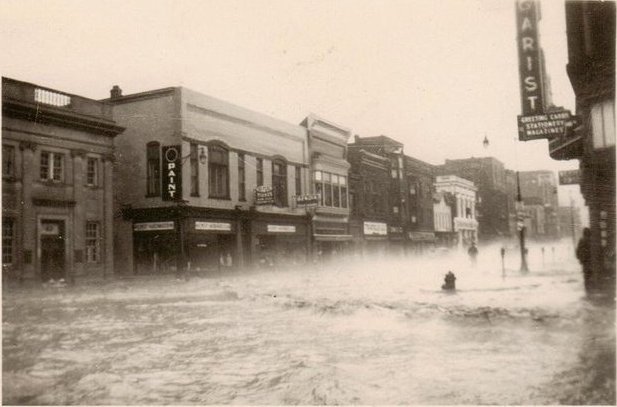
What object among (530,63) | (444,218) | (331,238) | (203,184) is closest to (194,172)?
(203,184)

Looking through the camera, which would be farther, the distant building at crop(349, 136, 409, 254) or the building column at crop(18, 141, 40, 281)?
the distant building at crop(349, 136, 409, 254)

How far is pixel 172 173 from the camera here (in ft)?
78.4

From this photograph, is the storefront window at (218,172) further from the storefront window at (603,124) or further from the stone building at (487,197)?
the stone building at (487,197)

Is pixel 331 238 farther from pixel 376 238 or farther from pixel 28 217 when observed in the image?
pixel 28 217

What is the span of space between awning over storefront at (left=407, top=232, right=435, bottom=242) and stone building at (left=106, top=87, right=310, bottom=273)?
19741 millimetres

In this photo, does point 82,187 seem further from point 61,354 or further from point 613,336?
point 613,336

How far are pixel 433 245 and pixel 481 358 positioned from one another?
1774 inches

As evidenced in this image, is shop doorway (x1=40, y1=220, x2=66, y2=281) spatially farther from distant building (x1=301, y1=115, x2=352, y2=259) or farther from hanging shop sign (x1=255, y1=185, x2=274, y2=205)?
distant building (x1=301, y1=115, x2=352, y2=259)

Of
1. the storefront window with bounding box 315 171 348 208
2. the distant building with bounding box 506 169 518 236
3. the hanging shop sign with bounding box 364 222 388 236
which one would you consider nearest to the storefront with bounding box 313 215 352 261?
the storefront window with bounding box 315 171 348 208

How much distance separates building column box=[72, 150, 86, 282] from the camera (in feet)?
64.1

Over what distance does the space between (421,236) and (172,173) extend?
98.2 ft

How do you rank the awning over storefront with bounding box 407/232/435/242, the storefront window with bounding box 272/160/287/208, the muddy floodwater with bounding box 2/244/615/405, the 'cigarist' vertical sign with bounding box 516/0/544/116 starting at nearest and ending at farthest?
the muddy floodwater with bounding box 2/244/615/405 → the 'cigarist' vertical sign with bounding box 516/0/544/116 → the storefront window with bounding box 272/160/287/208 → the awning over storefront with bounding box 407/232/435/242

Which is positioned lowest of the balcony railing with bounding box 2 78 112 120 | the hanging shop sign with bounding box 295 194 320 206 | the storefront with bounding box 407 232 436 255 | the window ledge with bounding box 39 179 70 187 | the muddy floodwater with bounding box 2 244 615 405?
the muddy floodwater with bounding box 2 244 615 405

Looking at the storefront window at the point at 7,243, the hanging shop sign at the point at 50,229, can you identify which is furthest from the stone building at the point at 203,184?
the storefront window at the point at 7,243
